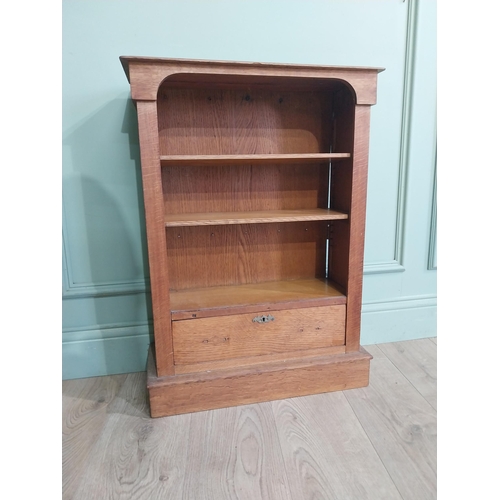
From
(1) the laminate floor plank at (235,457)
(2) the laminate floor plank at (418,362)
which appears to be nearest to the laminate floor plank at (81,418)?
(1) the laminate floor plank at (235,457)

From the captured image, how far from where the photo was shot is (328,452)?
1.21 meters

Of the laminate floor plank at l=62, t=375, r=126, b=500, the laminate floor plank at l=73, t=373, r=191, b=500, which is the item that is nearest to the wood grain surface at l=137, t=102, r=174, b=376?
the laminate floor plank at l=73, t=373, r=191, b=500

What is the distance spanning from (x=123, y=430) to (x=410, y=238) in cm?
158

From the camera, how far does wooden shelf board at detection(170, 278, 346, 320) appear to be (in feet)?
4.59

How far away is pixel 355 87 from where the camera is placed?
1328mm

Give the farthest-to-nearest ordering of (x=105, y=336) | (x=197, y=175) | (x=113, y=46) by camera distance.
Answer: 1. (x=105, y=336)
2. (x=197, y=175)
3. (x=113, y=46)

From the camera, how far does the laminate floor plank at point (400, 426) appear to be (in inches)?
43.6

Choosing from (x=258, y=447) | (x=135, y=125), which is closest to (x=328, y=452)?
(x=258, y=447)

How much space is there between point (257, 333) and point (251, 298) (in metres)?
0.15

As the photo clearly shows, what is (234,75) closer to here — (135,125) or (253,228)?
(135,125)

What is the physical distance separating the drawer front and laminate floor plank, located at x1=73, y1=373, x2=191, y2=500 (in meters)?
0.25

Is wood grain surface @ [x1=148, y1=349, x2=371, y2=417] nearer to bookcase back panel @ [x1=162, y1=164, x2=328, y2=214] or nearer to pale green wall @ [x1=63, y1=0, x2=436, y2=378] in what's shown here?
pale green wall @ [x1=63, y1=0, x2=436, y2=378]

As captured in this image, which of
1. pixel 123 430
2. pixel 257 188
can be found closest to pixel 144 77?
pixel 257 188

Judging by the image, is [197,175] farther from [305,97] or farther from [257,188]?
[305,97]
